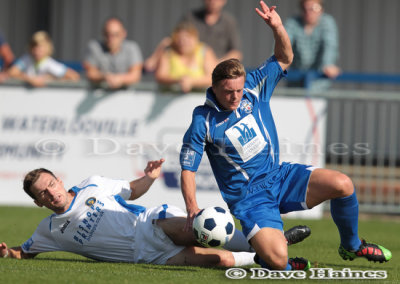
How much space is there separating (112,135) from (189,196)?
16.4ft

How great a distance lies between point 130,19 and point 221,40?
3.75 metres

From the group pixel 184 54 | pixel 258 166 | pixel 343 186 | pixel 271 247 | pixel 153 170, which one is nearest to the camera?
pixel 271 247

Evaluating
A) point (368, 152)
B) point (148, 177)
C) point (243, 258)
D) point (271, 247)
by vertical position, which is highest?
point (148, 177)

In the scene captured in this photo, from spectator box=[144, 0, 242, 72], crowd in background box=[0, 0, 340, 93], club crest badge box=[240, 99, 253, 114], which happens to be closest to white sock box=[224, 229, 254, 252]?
club crest badge box=[240, 99, 253, 114]

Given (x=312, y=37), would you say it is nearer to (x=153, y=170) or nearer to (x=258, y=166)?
(x=258, y=166)

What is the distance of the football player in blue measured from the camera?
6.65m

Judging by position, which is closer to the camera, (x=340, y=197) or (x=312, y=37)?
(x=340, y=197)

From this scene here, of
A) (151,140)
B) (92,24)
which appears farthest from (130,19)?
(151,140)

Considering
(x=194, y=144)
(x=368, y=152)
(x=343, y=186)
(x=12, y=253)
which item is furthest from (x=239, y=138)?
(x=368, y=152)

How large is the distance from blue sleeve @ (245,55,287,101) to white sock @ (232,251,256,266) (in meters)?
1.48

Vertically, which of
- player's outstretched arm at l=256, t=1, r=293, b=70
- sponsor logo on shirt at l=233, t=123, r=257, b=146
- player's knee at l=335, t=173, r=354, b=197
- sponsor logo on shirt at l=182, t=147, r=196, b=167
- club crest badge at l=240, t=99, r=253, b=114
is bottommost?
player's knee at l=335, t=173, r=354, b=197

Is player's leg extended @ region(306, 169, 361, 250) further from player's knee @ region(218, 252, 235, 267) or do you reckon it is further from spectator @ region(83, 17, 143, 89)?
spectator @ region(83, 17, 143, 89)

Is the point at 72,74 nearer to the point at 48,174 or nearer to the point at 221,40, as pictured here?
the point at 221,40

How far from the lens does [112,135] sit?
11.3m
